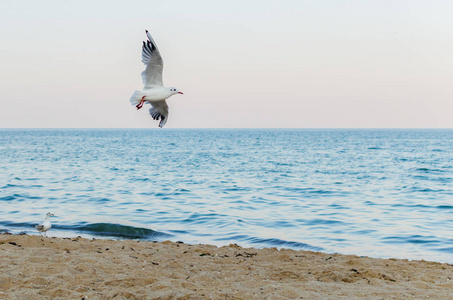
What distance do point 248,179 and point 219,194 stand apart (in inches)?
235

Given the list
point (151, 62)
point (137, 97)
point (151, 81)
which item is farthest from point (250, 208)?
point (151, 62)

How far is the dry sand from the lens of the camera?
6.06m

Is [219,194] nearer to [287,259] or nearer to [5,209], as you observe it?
[5,209]

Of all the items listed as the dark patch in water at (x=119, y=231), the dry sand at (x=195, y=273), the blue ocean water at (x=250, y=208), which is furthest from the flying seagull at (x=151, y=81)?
the dark patch in water at (x=119, y=231)

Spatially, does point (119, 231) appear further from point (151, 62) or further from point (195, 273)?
point (151, 62)

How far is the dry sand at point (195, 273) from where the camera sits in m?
6.06

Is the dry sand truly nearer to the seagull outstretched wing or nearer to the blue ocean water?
→ the blue ocean water

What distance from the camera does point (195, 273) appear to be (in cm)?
730

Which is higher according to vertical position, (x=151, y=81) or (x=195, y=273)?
(x=151, y=81)

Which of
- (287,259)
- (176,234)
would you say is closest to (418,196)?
(176,234)

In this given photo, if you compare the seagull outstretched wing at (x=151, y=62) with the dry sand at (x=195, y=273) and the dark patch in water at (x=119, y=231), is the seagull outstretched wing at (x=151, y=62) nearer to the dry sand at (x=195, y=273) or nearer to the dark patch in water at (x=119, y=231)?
the dry sand at (x=195, y=273)

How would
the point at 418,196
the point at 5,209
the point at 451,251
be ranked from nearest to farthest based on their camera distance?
the point at 451,251 < the point at 5,209 < the point at 418,196

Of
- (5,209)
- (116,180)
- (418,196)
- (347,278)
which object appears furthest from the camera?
(116,180)

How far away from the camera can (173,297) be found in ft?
19.1
